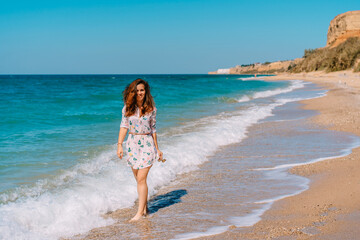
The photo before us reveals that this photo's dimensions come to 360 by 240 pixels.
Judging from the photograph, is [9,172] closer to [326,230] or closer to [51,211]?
[51,211]

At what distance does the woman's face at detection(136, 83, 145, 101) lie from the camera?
4.53 meters

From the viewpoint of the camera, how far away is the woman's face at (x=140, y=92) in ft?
14.9

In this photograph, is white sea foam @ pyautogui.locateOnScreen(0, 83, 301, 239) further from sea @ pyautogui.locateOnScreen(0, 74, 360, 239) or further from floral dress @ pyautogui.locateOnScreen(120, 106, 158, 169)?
floral dress @ pyautogui.locateOnScreen(120, 106, 158, 169)

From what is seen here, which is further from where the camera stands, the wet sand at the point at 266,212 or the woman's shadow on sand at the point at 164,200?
the woman's shadow on sand at the point at 164,200

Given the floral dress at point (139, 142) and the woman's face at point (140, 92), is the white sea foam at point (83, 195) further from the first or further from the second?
the woman's face at point (140, 92)

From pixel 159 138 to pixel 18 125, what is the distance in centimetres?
652

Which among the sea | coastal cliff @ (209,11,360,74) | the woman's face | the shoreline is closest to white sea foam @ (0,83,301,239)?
the sea

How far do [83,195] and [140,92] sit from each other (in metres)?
1.79

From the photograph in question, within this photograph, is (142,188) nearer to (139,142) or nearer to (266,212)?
(139,142)

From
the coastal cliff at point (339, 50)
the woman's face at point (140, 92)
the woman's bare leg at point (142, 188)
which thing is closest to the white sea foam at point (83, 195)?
the woman's bare leg at point (142, 188)

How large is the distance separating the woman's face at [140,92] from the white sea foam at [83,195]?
1.58 meters

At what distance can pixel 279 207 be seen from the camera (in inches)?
186

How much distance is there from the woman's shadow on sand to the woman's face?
153 centimetres

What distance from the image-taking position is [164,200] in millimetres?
5422
